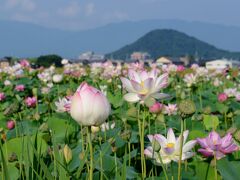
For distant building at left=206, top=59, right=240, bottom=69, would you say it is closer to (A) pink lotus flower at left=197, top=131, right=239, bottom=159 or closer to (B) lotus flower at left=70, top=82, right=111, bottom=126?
(A) pink lotus flower at left=197, top=131, right=239, bottom=159

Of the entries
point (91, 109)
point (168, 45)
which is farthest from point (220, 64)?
point (168, 45)

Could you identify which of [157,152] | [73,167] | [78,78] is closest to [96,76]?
[78,78]

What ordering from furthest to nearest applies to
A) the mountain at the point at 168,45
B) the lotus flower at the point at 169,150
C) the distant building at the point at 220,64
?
1. the mountain at the point at 168,45
2. the distant building at the point at 220,64
3. the lotus flower at the point at 169,150

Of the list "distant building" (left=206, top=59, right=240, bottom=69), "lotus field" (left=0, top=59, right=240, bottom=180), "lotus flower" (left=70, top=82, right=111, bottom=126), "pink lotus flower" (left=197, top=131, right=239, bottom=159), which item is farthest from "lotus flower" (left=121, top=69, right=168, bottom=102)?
"distant building" (left=206, top=59, right=240, bottom=69)

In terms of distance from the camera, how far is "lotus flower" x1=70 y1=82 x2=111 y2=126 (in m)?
0.87

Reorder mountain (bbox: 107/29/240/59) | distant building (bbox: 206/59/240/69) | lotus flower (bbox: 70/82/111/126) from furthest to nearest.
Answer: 1. mountain (bbox: 107/29/240/59)
2. distant building (bbox: 206/59/240/69)
3. lotus flower (bbox: 70/82/111/126)

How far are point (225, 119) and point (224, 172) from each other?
138 centimetres

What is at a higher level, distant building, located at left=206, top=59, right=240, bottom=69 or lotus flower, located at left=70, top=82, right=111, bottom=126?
lotus flower, located at left=70, top=82, right=111, bottom=126

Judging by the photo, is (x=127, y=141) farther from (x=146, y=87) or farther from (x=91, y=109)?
(x=91, y=109)

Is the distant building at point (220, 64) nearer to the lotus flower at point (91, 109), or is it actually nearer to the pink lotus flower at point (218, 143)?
the pink lotus flower at point (218, 143)

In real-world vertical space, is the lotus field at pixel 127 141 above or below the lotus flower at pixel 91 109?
below

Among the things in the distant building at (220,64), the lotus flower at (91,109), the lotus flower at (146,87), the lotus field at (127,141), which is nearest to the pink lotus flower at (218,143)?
the lotus field at (127,141)

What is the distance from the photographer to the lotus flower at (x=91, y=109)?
2.86ft

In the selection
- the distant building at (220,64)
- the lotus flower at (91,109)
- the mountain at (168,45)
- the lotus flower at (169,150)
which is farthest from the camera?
the mountain at (168,45)
